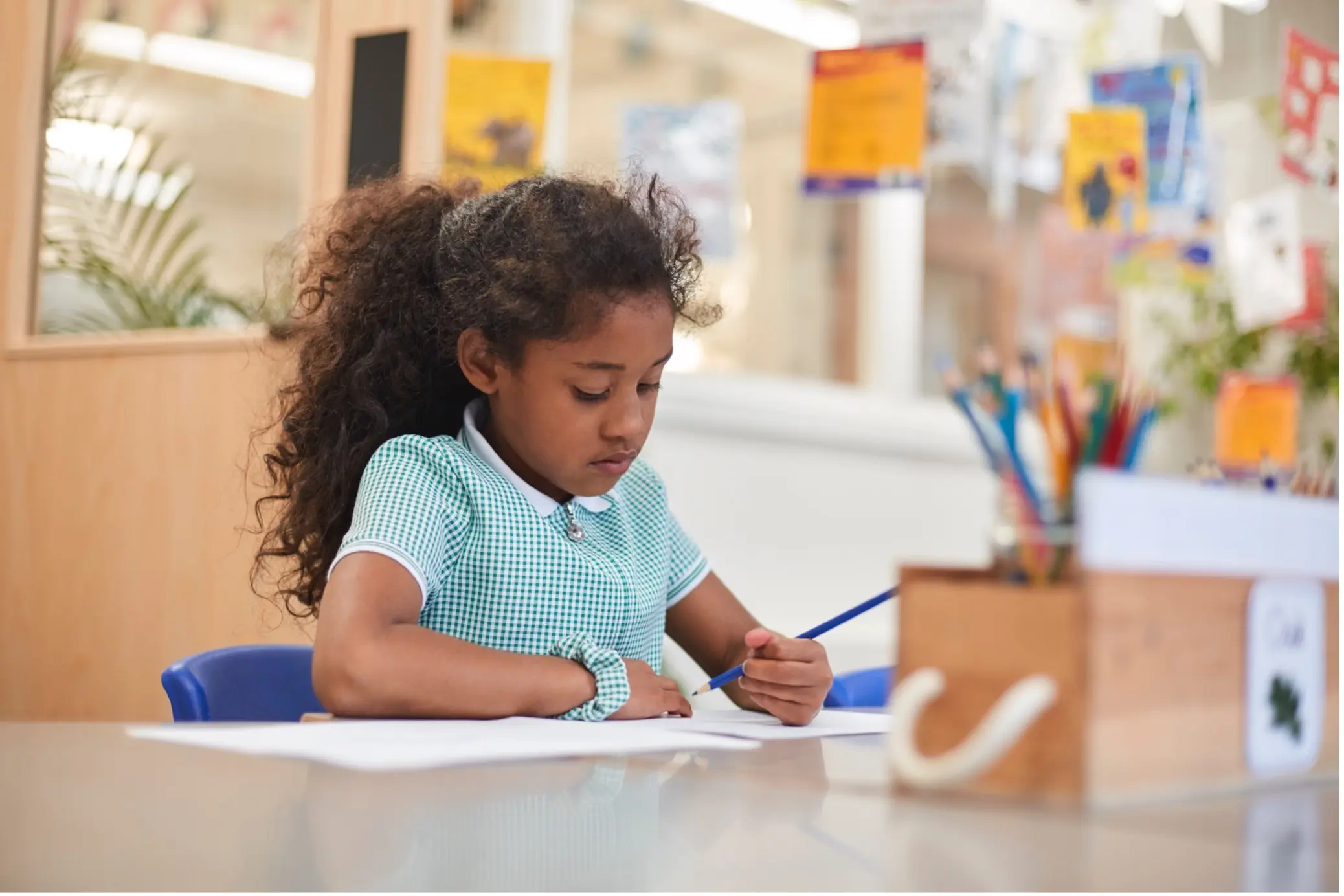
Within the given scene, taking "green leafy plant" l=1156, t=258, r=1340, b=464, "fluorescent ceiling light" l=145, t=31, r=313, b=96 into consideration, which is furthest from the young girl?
"green leafy plant" l=1156, t=258, r=1340, b=464

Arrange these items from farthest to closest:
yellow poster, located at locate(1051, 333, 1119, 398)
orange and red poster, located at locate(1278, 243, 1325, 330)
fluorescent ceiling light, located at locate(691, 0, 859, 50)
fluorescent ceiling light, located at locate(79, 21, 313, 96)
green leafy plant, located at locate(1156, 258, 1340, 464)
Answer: green leafy plant, located at locate(1156, 258, 1340, 464) < orange and red poster, located at locate(1278, 243, 1325, 330) < fluorescent ceiling light, located at locate(691, 0, 859, 50) < fluorescent ceiling light, located at locate(79, 21, 313, 96) < yellow poster, located at locate(1051, 333, 1119, 398)

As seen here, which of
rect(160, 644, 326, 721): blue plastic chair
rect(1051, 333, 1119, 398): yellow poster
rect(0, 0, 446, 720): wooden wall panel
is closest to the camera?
rect(1051, 333, 1119, 398): yellow poster

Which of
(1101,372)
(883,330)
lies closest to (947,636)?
(1101,372)

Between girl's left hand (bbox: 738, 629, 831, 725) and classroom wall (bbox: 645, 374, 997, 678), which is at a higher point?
classroom wall (bbox: 645, 374, 997, 678)

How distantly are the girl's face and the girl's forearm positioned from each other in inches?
9.7

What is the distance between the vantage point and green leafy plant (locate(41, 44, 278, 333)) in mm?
2158

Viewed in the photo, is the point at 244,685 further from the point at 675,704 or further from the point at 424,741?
the point at 424,741

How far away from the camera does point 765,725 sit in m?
0.97

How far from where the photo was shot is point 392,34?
1.90m

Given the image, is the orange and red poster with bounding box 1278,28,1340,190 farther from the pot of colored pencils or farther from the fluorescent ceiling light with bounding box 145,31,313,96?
the pot of colored pencils

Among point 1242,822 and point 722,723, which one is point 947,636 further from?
point 722,723

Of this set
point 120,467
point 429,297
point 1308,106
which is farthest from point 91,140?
point 1308,106

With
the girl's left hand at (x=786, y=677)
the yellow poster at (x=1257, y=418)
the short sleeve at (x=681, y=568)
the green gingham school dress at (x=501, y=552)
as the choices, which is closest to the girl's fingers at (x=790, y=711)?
the girl's left hand at (x=786, y=677)

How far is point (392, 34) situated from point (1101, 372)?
158cm
